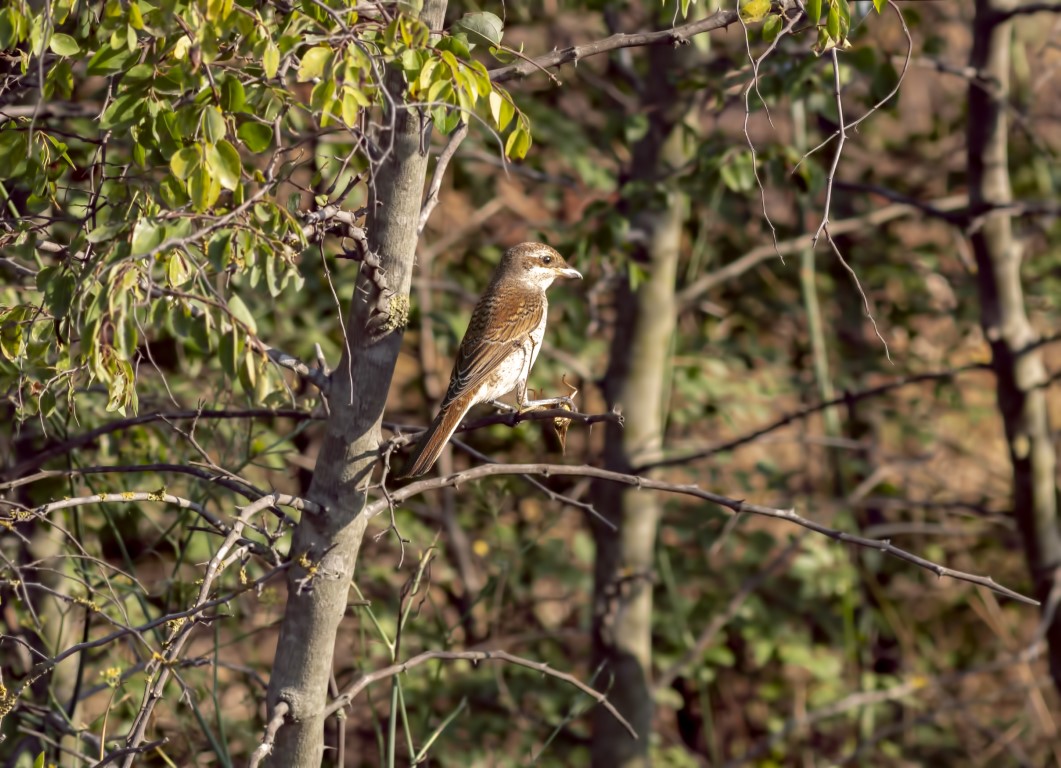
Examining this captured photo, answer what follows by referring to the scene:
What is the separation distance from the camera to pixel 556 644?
675 centimetres

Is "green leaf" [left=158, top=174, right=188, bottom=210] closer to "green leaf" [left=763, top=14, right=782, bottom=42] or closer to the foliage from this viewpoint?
the foliage

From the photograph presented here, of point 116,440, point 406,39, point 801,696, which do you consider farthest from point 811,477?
point 406,39

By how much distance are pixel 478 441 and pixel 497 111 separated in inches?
170

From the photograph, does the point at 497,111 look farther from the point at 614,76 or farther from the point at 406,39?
the point at 614,76

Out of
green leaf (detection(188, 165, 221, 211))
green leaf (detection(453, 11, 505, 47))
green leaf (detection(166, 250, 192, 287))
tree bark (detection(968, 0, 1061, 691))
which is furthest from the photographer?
tree bark (detection(968, 0, 1061, 691))

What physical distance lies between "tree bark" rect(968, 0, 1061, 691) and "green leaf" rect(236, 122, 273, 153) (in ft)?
12.4

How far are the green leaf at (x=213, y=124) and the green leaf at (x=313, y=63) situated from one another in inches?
6.3

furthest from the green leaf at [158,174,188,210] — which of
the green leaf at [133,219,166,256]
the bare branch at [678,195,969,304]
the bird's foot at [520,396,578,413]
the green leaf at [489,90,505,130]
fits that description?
the bare branch at [678,195,969,304]

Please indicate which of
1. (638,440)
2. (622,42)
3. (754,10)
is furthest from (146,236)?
(638,440)

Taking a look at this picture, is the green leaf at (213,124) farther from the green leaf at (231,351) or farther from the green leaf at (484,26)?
the green leaf at (484,26)

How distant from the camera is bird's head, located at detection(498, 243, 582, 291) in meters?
4.93

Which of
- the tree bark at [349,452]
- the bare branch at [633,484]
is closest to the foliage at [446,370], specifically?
the tree bark at [349,452]

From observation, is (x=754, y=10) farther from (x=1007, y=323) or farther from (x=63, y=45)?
(x=1007, y=323)

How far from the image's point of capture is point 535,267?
4.96m
